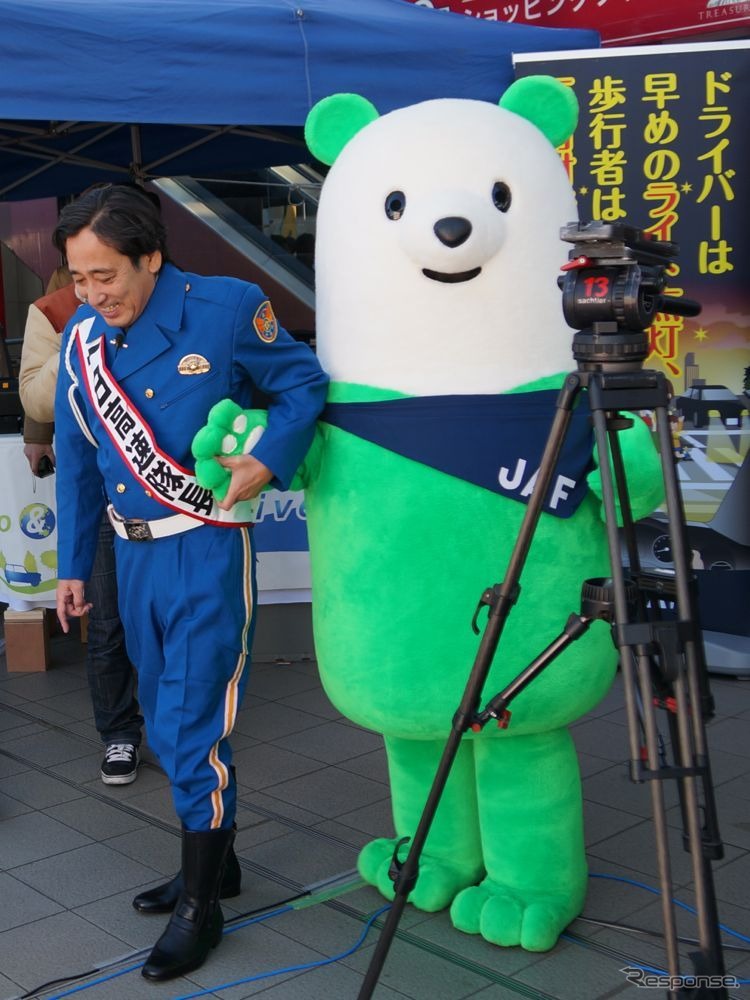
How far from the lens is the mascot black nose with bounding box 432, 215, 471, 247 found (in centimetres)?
263

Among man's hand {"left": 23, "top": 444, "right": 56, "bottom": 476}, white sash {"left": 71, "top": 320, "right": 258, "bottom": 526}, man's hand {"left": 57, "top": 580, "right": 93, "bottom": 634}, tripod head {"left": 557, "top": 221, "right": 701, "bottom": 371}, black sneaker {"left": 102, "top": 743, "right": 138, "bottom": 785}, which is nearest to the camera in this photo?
tripod head {"left": 557, "top": 221, "right": 701, "bottom": 371}

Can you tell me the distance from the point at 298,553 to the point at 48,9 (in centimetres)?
233

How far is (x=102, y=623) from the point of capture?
4.24m

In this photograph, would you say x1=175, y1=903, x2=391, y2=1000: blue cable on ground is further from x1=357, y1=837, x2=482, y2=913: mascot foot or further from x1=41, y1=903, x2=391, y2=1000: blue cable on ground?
x1=357, y1=837, x2=482, y2=913: mascot foot

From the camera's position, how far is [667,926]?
1968 millimetres

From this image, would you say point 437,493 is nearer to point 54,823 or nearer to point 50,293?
point 54,823

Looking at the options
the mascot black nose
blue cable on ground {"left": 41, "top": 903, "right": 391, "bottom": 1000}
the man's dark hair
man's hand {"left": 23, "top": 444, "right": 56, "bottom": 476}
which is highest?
the man's dark hair

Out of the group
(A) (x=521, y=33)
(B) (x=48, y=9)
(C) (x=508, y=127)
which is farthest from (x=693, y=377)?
(B) (x=48, y=9)

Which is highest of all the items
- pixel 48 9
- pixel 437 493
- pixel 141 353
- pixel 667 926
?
pixel 48 9

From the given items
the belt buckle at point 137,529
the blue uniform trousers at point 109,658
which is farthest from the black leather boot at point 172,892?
the blue uniform trousers at point 109,658

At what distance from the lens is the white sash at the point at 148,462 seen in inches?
112

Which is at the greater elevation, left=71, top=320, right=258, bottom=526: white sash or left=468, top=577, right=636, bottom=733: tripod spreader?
left=71, top=320, right=258, bottom=526: white sash

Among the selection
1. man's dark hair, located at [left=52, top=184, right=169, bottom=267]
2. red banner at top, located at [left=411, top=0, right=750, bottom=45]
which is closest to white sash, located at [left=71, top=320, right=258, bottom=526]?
man's dark hair, located at [left=52, top=184, right=169, bottom=267]

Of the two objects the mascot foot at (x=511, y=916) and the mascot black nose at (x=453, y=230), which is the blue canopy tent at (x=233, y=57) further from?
the mascot foot at (x=511, y=916)
